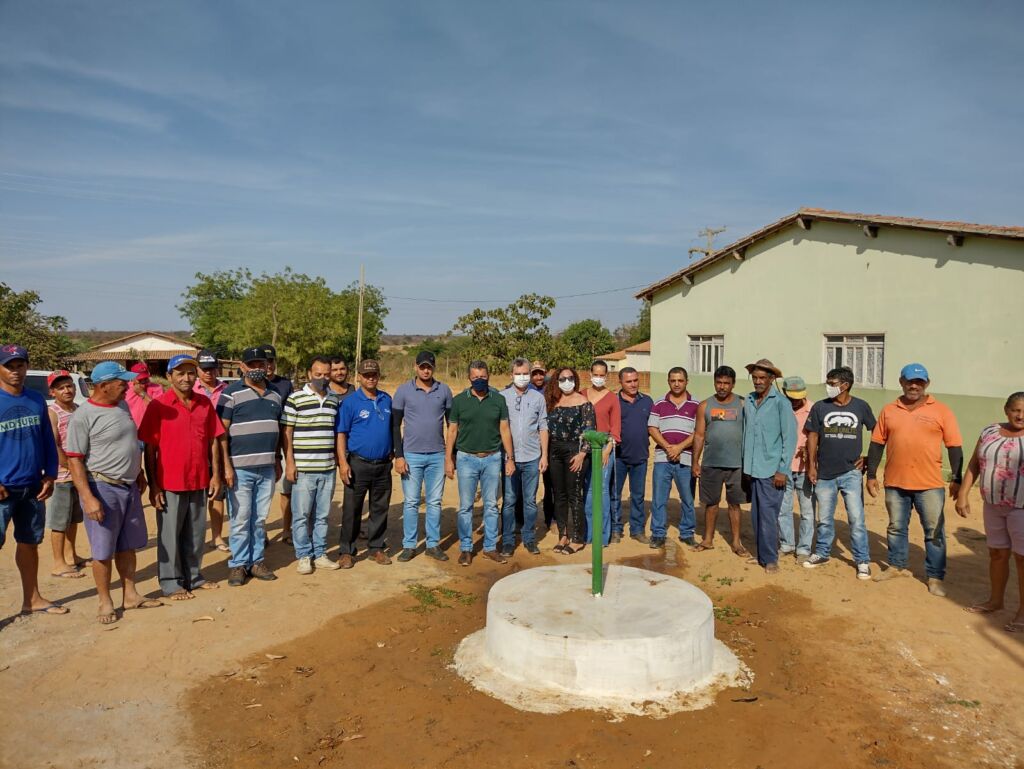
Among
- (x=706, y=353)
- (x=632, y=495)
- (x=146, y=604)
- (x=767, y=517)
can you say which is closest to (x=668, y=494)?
(x=632, y=495)

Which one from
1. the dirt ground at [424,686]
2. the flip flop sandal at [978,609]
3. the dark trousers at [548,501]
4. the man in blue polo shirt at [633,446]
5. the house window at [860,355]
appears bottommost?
the dirt ground at [424,686]

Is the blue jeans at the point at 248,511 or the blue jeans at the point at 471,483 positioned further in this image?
the blue jeans at the point at 471,483

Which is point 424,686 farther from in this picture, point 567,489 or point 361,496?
point 567,489

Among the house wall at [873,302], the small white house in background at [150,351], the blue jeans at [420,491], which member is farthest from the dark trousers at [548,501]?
the small white house in background at [150,351]

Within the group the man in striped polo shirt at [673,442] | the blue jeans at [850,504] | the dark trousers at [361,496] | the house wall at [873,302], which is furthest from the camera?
the house wall at [873,302]

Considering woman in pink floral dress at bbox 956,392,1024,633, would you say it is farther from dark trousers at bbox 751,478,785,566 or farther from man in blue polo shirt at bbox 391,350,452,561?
man in blue polo shirt at bbox 391,350,452,561

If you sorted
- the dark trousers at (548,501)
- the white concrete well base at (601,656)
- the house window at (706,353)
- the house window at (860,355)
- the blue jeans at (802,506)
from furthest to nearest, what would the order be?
the house window at (706,353) → the house window at (860,355) → the dark trousers at (548,501) → the blue jeans at (802,506) → the white concrete well base at (601,656)

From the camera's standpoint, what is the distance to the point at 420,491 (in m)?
6.69

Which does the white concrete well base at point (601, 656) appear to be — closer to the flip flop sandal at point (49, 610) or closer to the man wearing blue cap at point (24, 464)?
the flip flop sandal at point (49, 610)

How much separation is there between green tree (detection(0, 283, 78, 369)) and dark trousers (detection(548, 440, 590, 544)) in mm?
25335

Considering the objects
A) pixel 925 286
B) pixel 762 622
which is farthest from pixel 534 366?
pixel 925 286

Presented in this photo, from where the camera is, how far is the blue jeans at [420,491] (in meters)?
6.62

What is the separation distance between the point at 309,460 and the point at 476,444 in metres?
1.50

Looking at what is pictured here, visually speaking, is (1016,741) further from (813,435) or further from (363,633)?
(363,633)
